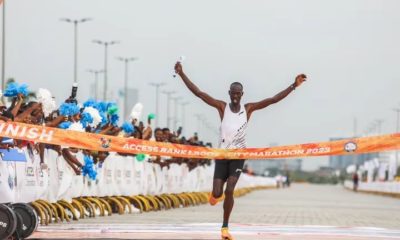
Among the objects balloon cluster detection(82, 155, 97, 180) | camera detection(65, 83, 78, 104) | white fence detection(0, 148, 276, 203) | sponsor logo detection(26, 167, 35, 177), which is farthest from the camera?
balloon cluster detection(82, 155, 97, 180)

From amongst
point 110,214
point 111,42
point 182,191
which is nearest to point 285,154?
point 110,214

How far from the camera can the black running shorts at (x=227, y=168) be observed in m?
13.9

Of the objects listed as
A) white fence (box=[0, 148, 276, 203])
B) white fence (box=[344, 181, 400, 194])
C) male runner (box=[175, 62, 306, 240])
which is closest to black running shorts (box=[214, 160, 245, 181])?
male runner (box=[175, 62, 306, 240])

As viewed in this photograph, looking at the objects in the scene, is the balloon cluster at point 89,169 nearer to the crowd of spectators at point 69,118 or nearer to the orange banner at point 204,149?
the crowd of spectators at point 69,118

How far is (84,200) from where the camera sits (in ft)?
69.2

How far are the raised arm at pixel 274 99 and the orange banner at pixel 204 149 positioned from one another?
0.54 metres

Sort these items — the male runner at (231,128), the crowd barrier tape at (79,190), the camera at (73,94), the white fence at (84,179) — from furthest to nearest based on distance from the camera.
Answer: the camera at (73,94) → the white fence at (84,179) → the male runner at (231,128) → the crowd barrier tape at (79,190)

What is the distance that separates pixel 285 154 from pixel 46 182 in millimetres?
5321

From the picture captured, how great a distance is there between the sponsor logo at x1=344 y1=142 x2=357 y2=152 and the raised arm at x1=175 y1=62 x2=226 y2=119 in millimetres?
1670

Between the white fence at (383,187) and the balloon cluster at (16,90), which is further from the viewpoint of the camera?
the white fence at (383,187)

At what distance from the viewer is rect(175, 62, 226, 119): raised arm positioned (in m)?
14.1

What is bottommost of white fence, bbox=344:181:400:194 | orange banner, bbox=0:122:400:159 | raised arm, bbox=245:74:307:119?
white fence, bbox=344:181:400:194

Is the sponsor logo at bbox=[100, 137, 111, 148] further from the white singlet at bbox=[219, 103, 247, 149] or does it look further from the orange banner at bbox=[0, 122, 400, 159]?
the white singlet at bbox=[219, 103, 247, 149]

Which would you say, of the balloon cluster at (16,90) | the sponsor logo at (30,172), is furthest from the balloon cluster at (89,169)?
the balloon cluster at (16,90)
